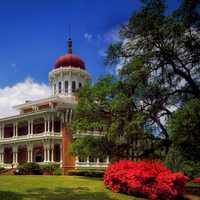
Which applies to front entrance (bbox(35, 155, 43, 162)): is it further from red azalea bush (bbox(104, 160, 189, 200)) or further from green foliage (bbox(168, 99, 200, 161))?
green foliage (bbox(168, 99, 200, 161))

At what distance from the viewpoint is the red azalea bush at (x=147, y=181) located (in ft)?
79.0

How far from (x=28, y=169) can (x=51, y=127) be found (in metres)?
11.1

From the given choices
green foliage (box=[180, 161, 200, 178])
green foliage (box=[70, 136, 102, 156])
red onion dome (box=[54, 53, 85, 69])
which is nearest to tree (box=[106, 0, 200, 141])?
green foliage (box=[70, 136, 102, 156])

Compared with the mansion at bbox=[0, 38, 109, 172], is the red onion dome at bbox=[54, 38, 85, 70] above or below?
above

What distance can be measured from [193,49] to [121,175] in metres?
10.7

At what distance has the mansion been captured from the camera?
53500 millimetres

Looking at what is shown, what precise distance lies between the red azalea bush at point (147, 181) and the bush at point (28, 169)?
65.5ft

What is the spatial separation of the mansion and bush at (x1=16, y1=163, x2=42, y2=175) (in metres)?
4.62

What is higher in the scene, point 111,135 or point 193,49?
point 193,49

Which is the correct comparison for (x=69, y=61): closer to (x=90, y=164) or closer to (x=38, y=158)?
(x=38, y=158)

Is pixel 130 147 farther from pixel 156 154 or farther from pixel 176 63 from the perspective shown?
pixel 176 63

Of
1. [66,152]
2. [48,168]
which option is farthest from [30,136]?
[48,168]

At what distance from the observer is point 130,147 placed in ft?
116

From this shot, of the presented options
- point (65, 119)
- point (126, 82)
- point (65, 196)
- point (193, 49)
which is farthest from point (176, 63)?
point (65, 119)
